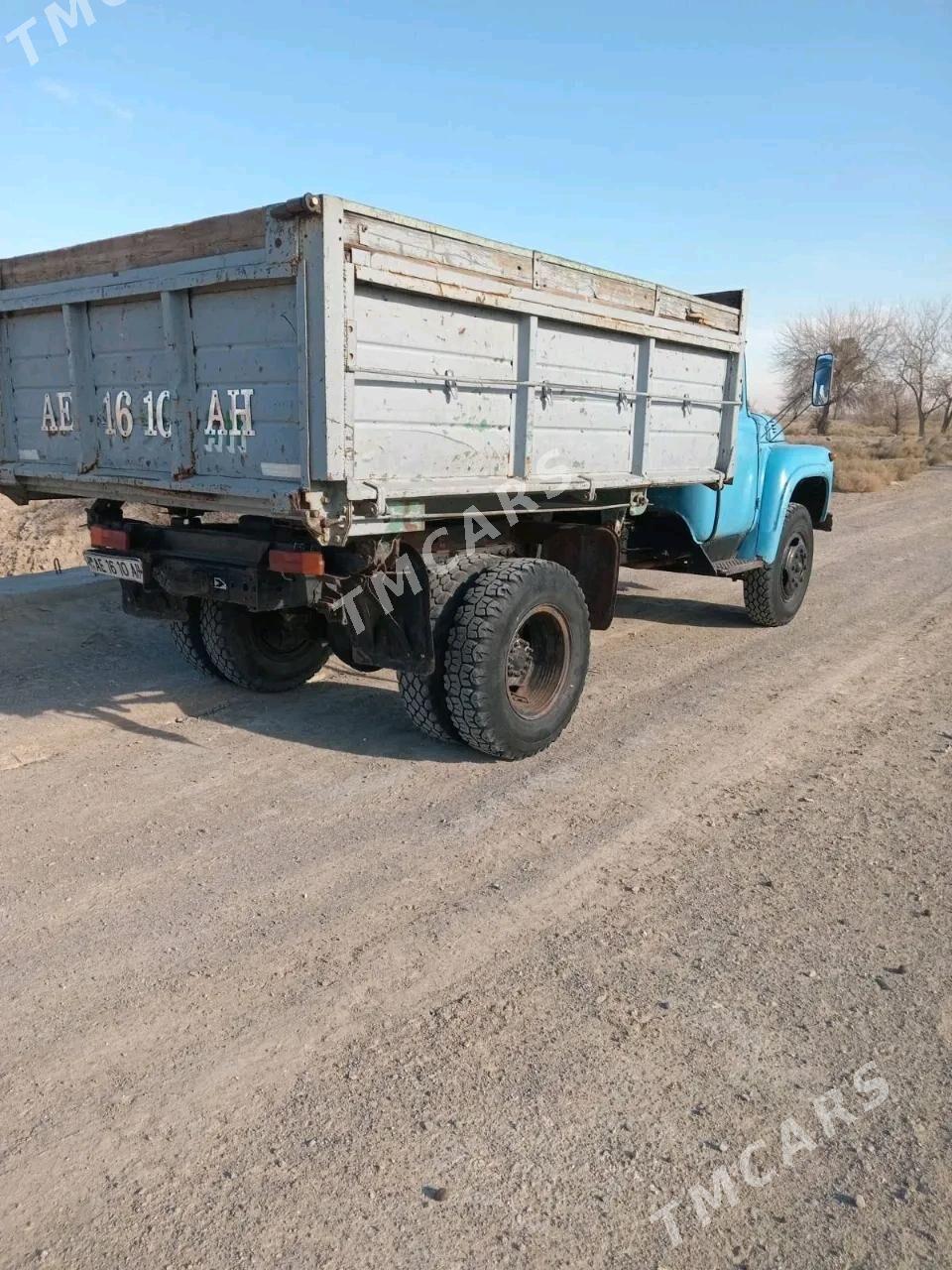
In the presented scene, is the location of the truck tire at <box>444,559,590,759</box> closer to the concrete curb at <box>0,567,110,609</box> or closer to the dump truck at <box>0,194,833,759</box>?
the dump truck at <box>0,194,833,759</box>

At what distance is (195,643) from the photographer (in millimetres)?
5840

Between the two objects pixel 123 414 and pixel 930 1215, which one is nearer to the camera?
pixel 930 1215

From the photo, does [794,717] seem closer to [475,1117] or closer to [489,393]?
[489,393]

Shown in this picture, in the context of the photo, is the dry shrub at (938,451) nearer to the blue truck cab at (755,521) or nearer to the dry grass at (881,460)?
the dry grass at (881,460)

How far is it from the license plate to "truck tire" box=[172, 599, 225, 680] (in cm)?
75

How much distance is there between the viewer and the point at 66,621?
7090 millimetres

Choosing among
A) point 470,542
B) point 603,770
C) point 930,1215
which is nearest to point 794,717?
point 603,770

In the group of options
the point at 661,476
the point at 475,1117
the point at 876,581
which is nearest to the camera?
the point at 475,1117

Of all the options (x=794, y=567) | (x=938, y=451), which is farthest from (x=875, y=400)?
(x=794, y=567)

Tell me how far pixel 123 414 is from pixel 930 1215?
447 cm

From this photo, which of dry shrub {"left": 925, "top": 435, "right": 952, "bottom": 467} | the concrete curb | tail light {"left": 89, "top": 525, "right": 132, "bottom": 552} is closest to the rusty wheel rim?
tail light {"left": 89, "top": 525, "right": 132, "bottom": 552}

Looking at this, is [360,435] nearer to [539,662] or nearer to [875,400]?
[539,662]

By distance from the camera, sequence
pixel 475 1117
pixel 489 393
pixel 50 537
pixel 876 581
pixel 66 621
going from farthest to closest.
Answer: pixel 50 537
pixel 876 581
pixel 66 621
pixel 489 393
pixel 475 1117

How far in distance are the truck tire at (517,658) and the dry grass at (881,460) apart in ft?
57.5
